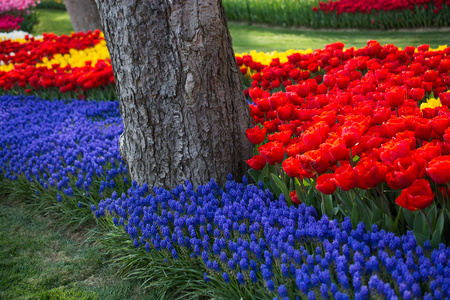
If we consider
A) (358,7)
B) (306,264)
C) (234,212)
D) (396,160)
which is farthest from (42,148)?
(358,7)

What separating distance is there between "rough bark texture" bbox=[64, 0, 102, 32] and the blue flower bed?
7090 millimetres

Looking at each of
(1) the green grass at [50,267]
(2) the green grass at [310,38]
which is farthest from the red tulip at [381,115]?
(2) the green grass at [310,38]

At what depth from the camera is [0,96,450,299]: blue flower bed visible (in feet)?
5.74

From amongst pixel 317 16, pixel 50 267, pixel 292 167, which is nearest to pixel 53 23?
pixel 317 16

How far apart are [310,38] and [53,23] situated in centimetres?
1217

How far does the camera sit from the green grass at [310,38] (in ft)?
29.7

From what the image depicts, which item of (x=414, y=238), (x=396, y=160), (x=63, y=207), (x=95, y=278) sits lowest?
(x=95, y=278)

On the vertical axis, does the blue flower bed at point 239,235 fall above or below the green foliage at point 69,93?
below

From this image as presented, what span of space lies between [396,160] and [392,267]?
453 millimetres

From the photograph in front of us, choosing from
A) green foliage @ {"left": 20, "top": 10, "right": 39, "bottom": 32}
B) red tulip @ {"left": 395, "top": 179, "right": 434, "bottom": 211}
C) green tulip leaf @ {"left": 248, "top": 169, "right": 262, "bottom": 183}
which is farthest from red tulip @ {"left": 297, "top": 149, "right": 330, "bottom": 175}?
green foliage @ {"left": 20, "top": 10, "right": 39, "bottom": 32}

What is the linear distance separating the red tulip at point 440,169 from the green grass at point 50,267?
1.74 metres

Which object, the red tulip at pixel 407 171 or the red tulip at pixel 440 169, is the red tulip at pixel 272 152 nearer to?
the red tulip at pixel 407 171

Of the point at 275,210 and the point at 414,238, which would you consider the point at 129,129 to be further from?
the point at 414,238

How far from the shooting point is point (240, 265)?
2045 mm
